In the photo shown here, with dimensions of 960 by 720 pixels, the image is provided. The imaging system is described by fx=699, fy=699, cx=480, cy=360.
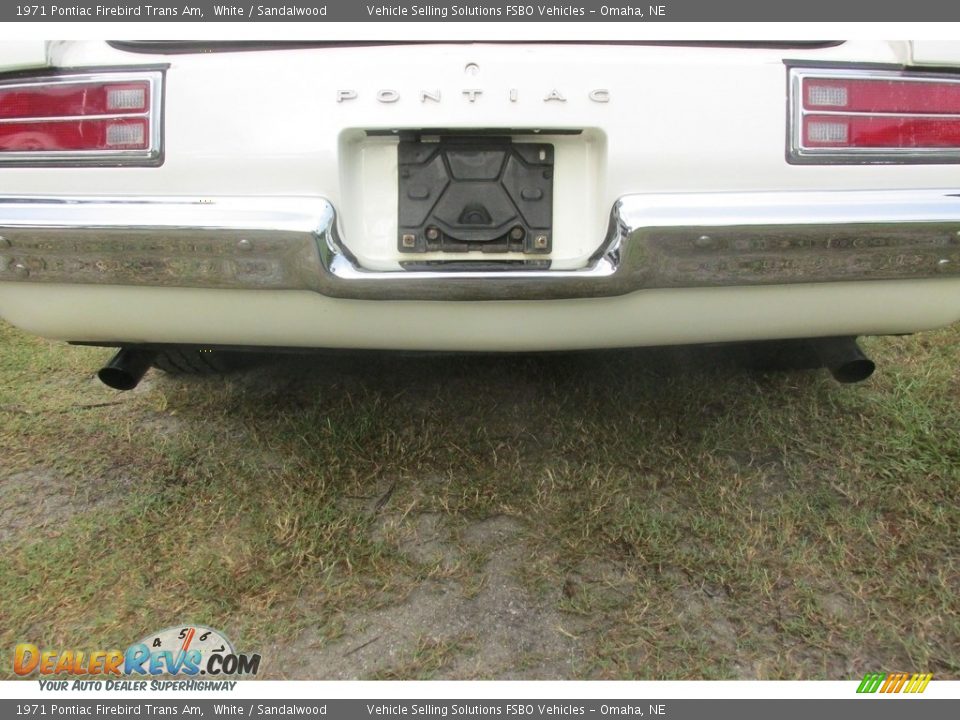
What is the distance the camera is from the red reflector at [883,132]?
4.91ft

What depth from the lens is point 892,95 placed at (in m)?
1.50

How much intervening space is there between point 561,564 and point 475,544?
0.23m

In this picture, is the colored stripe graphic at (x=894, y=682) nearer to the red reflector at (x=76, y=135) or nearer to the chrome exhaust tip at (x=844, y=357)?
the chrome exhaust tip at (x=844, y=357)

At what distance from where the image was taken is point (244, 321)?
5.34ft

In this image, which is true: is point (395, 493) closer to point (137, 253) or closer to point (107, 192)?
point (137, 253)

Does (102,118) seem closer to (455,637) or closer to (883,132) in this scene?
(455,637)

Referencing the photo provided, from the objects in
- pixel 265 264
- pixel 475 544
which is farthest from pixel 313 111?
pixel 475 544

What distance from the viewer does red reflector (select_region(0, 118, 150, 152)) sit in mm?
1479

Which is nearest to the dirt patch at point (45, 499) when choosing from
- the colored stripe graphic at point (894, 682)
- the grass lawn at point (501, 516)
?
the grass lawn at point (501, 516)

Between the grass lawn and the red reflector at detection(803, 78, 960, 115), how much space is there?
1.02 m

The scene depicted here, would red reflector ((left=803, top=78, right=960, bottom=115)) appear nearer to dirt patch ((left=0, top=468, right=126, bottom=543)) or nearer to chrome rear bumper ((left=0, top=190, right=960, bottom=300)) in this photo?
chrome rear bumper ((left=0, top=190, right=960, bottom=300))

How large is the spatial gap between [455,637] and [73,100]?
1.43 m

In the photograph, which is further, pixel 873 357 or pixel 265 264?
pixel 873 357

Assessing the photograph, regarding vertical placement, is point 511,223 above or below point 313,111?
below
